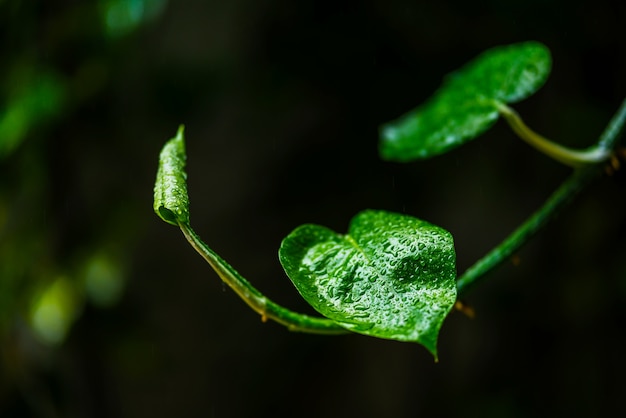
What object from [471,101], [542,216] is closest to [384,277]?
[542,216]

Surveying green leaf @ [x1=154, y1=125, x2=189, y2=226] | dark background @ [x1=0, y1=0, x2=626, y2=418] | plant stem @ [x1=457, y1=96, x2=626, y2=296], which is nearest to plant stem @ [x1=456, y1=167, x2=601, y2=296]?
plant stem @ [x1=457, y1=96, x2=626, y2=296]

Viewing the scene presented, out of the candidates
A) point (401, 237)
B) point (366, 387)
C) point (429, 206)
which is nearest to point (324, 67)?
point (429, 206)

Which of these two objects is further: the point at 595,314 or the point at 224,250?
the point at 224,250

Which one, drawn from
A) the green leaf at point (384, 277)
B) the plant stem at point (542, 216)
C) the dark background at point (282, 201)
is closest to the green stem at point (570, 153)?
the plant stem at point (542, 216)

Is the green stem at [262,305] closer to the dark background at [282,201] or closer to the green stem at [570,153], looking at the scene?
the green stem at [570,153]

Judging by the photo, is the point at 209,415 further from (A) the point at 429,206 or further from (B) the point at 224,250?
(A) the point at 429,206

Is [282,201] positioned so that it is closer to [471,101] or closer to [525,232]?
[471,101]

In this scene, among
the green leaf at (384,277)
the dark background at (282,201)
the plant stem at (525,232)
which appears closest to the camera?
the green leaf at (384,277)
